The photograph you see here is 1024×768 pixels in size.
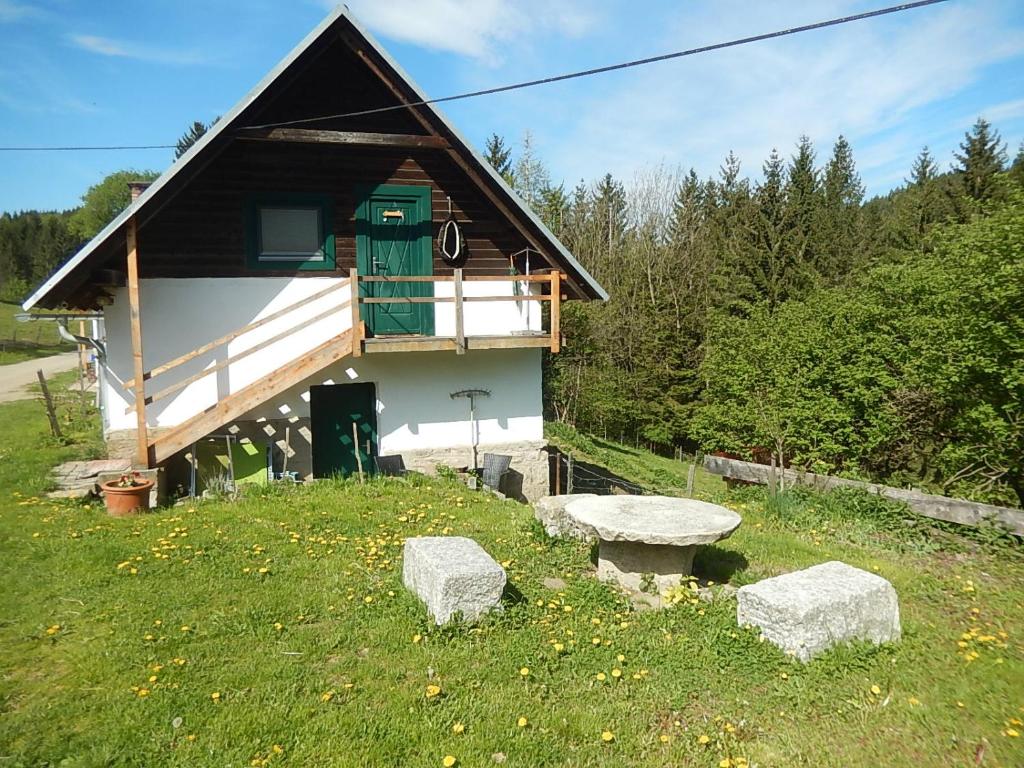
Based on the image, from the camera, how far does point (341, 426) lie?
12.0m

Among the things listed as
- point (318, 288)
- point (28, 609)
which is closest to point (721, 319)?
point (318, 288)

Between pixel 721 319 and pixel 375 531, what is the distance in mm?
13504

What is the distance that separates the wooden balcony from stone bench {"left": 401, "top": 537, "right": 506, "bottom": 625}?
541 centimetres

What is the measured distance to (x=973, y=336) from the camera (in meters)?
9.44

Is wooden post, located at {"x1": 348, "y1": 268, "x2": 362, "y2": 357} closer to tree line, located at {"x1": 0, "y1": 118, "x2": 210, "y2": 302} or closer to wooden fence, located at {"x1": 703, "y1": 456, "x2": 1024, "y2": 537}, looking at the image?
wooden fence, located at {"x1": 703, "y1": 456, "x2": 1024, "y2": 537}

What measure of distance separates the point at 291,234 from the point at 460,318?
3207 millimetres

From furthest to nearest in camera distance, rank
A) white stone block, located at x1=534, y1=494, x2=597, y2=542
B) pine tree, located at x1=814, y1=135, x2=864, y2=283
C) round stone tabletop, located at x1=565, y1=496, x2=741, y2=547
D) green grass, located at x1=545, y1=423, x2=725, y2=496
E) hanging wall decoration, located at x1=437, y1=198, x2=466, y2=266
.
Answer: pine tree, located at x1=814, y1=135, x2=864, y2=283, green grass, located at x1=545, y1=423, x2=725, y2=496, hanging wall decoration, located at x1=437, y1=198, x2=466, y2=266, white stone block, located at x1=534, y1=494, x2=597, y2=542, round stone tabletop, located at x1=565, y1=496, x2=741, y2=547

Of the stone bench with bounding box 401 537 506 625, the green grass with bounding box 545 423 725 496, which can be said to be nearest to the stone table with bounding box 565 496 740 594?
the stone bench with bounding box 401 537 506 625

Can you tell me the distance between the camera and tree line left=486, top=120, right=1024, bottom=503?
9.68m

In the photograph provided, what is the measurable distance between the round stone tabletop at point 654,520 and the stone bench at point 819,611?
2.55ft

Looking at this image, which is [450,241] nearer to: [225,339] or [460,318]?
[460,318]

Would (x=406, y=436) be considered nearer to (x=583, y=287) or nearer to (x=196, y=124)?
(x=583, y=287)

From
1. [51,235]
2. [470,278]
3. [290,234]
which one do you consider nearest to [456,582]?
[470,278]

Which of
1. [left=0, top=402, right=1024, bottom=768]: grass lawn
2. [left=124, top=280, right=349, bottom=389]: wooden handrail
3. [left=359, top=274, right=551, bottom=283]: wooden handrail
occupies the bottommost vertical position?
[left=0, top=402, right=1024, bottom=768]: grass lawn
